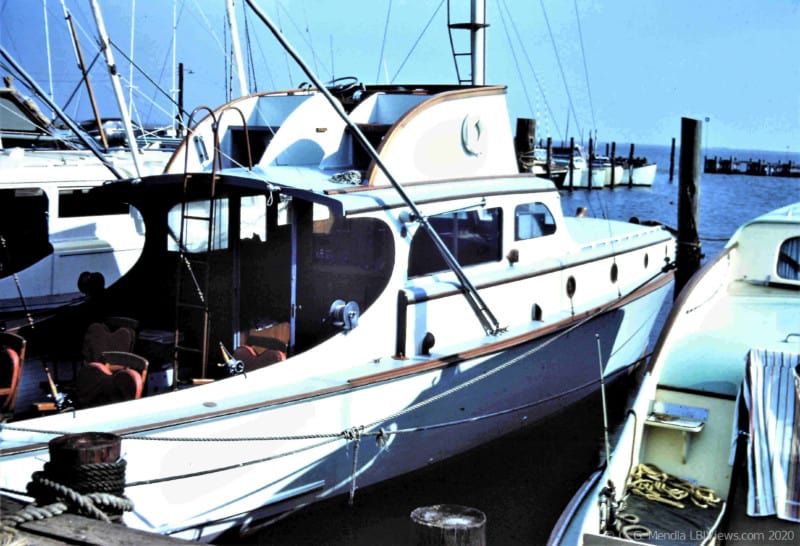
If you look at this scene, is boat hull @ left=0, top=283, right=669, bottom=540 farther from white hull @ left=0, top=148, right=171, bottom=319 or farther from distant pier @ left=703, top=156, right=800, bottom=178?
distant pier @ left=703, top=156, right=800, bottom=178

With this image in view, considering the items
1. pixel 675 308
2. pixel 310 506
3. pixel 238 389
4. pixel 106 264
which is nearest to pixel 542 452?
pixel 675 308

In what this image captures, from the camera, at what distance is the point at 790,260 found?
456 inches

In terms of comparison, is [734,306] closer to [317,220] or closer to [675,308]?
[675,308]

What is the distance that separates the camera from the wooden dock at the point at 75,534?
4953 millimetres

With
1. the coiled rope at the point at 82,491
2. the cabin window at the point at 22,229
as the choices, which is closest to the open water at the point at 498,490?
the coiled rope at the point at 82,491

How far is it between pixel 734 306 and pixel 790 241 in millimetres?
1407

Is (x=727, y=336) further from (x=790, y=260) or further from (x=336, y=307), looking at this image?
(x=336, y=307)

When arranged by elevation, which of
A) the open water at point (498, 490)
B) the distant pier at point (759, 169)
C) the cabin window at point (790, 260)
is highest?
the distant pier at point (759, 169)

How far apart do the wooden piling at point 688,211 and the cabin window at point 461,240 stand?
447 inches

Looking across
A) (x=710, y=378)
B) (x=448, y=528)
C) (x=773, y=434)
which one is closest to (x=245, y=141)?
(x=710, y=378)

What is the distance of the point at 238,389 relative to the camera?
8.25 meters

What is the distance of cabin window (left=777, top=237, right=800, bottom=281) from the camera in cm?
1151

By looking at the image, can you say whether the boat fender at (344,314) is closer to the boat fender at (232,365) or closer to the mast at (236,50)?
the boat fender at (232,365)

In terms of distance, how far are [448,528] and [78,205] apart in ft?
45.3
